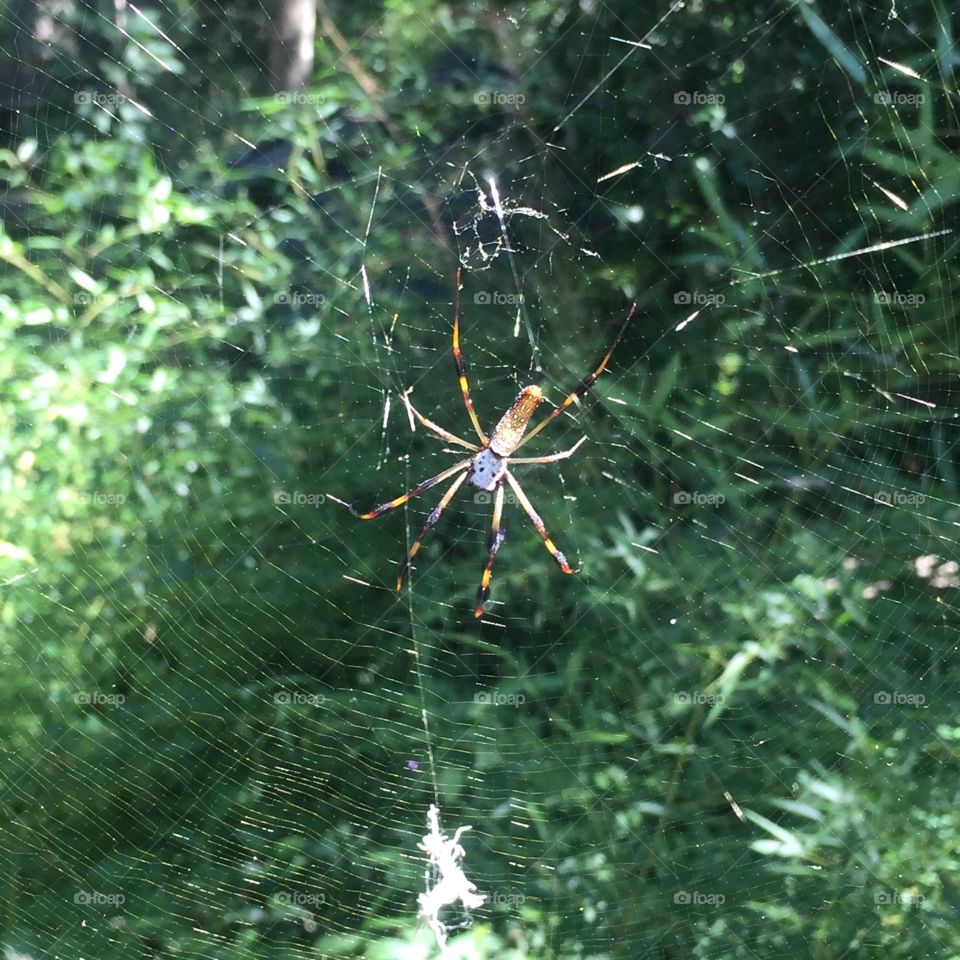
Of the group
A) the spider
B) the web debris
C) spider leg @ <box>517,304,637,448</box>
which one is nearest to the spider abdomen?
the spider

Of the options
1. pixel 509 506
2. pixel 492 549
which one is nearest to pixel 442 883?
pixel 492 549

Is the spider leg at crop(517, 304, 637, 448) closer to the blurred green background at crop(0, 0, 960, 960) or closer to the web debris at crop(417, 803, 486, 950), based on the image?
the blurred green background at crop(0, 0, 960, 960)

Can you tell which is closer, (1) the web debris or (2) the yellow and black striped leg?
Answer: (1) the web debris

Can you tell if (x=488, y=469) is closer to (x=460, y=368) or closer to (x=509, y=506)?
(x=509, y=506)

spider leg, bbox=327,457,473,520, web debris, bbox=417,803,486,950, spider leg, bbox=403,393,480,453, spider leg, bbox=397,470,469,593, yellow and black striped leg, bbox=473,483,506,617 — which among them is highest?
Answer: spider leg, bbox=403,393,480,453

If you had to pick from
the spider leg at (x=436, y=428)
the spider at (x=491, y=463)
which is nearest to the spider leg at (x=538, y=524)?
the spider at (x=491, y=463)

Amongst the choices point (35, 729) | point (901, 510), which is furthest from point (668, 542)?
point (35, 729)
